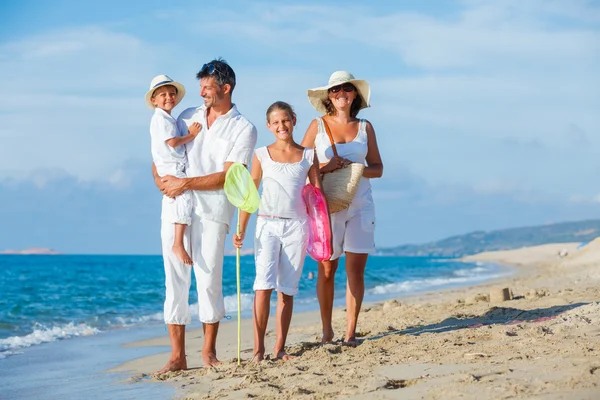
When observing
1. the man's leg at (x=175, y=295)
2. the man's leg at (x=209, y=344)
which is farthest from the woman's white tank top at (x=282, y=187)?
the man's leg at (x=209, y=344)

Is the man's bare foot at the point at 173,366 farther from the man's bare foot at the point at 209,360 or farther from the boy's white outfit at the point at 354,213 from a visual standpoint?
the boy's white outfit at the point at 354,213

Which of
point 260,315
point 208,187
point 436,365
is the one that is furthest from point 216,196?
point 436,365

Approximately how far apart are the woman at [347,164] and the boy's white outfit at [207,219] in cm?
69

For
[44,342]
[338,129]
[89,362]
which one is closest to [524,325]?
[338,129]

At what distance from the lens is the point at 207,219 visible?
5449 mm

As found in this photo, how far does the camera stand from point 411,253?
179m

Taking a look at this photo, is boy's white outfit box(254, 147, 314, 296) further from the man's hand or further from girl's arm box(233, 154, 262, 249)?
the man's hand

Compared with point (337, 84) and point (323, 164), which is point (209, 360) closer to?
point (323, 164)

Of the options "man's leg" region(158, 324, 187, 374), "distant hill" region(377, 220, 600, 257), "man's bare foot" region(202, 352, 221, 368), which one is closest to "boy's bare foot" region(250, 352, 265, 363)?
"man's bare foot" region(202, 352, 221, 368)

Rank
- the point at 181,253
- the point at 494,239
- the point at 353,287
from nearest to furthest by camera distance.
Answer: the point at 181,253
the point at 353,287
the point at 494,239

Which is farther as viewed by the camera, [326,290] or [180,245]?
[326,290]

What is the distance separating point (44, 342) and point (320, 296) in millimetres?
5298

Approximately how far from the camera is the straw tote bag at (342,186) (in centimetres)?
575

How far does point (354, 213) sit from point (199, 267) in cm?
132
